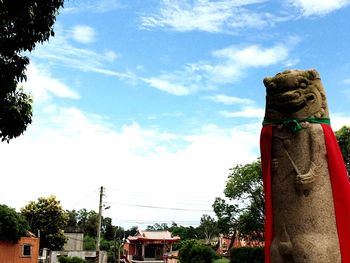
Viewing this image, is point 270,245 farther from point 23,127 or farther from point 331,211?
point 23,127

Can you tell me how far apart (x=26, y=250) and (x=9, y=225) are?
8.16 feet

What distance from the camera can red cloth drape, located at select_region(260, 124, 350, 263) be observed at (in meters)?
4.84

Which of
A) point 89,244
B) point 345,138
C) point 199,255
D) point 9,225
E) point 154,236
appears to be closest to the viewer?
point 345,138

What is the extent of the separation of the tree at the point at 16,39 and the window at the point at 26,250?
1814 centimetres

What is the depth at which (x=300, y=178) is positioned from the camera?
4887mm

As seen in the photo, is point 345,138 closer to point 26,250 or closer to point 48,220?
point 26,250

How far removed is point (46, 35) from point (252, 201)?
69.1 feet

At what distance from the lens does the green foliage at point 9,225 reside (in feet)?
76.0

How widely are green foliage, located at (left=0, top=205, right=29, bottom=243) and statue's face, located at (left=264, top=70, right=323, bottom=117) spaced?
2072cm

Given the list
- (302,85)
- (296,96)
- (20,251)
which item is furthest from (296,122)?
(20,251)

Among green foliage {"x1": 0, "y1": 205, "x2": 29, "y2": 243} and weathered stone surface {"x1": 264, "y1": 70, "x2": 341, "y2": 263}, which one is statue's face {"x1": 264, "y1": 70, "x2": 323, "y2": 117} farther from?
green foliage {"x1": 0, "y1": 205, "x2": 29, "y2": 243}

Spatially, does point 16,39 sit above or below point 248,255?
above

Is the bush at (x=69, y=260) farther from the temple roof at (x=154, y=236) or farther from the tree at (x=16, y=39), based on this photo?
the tree at (x=16, y=39)

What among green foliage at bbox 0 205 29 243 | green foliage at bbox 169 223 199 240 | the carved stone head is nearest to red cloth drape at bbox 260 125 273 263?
the carved stone head
